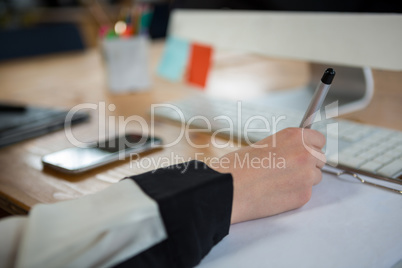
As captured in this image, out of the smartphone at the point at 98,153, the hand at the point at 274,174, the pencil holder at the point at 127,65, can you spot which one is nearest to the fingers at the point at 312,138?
the hand at the point at 274,174

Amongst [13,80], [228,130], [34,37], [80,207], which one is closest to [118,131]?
[228,130]

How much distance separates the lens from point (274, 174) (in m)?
0.42

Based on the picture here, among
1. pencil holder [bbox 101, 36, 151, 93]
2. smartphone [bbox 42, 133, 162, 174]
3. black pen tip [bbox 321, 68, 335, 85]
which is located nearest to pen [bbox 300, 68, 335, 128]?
black pen tip [bbox 321, 68, 335, 85]

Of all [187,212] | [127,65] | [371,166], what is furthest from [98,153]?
[127,65]

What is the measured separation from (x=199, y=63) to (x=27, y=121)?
0.45 m

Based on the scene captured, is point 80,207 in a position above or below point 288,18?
below

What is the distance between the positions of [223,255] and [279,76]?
77 cm

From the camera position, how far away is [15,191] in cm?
50

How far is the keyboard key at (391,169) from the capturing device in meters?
0.47

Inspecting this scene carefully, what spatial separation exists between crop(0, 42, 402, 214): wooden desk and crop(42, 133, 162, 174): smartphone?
12 mm

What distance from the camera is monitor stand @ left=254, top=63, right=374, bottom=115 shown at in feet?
2.41

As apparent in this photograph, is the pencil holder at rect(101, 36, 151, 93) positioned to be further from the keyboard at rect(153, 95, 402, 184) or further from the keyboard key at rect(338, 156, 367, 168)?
the keyboard key at rect(338, 156, 367, 168)

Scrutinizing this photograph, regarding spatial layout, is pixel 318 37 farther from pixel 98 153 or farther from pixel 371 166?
pixel 98 153

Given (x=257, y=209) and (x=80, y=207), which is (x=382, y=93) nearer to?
(x=257, y=209)
